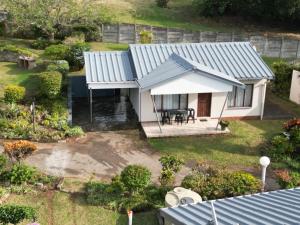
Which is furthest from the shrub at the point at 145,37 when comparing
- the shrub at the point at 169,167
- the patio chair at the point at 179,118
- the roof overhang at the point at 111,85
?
the shrub at the point at 169,167

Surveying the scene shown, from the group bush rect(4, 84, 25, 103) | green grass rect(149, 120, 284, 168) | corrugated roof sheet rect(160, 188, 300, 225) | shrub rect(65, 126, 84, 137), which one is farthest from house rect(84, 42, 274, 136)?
corrugated roof sheet rect(160, 188, 300, 225)

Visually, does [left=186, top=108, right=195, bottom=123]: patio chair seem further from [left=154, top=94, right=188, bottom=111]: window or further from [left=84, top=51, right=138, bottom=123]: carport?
[left=84, top=51, right=138, bottom=123]: carport

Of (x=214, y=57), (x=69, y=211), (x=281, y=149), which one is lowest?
(x=69, y=211)

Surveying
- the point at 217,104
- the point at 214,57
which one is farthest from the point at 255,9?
the point at 217,104

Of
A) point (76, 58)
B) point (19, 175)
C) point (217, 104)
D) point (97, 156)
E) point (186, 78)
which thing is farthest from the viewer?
point (76, 58)

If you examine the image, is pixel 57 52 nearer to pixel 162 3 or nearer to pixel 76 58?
pixel 76 58

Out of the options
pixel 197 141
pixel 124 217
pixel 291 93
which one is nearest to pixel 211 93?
pixel 197 141
